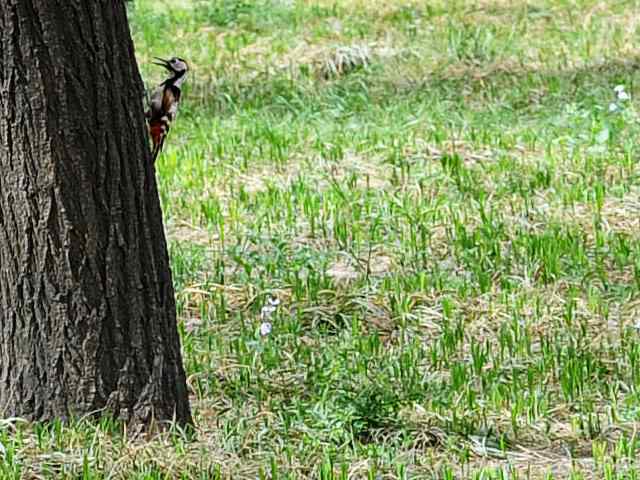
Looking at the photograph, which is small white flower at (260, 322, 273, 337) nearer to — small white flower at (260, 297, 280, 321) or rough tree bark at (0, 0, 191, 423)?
small white flower at (260, 297, 280, 321)

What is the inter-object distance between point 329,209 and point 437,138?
1484mm

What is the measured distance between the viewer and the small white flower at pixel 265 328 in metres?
5.69

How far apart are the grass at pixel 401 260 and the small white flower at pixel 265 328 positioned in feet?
0.30

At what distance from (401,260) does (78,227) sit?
2.65 metres

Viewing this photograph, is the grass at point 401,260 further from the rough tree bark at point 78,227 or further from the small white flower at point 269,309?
the rough tree bark at point 78,227

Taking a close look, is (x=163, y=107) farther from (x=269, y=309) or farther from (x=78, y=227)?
(x=78, y=227)

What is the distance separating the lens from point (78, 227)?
169 inches

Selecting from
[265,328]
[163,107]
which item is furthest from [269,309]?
[163,107]

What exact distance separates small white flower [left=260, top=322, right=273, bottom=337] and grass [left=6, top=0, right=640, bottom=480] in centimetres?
9

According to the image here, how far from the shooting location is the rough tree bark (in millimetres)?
4223

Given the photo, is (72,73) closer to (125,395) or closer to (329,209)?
(125,395)

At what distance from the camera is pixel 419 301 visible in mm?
6176

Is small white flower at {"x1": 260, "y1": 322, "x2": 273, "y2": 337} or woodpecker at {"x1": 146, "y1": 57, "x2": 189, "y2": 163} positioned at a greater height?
woodpecker at {"x1": 146, "y1": 57, "x2": 189, "y2": 163}

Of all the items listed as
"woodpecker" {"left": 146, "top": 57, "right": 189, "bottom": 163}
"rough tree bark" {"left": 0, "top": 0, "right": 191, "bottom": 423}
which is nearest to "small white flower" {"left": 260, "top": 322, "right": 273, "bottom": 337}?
"woodpecker" {"left": 146, "top": 57, "right": 189, "bottom": 163}
